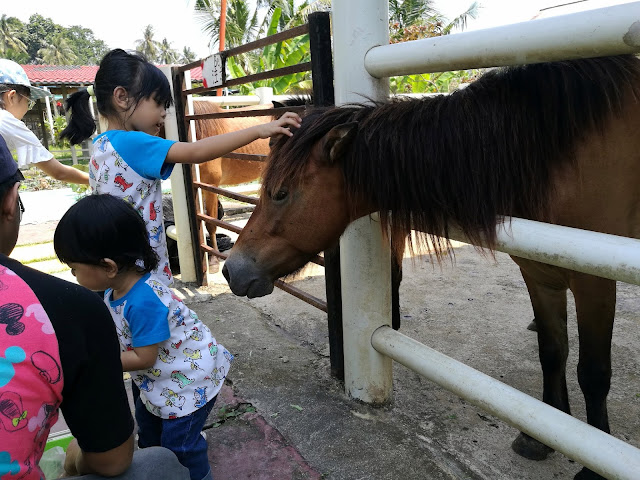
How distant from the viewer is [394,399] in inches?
89.6

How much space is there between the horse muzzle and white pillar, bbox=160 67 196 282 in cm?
237

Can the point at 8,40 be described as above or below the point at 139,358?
above

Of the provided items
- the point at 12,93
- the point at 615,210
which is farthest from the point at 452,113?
the point at 12,93

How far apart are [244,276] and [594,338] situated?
129 cm

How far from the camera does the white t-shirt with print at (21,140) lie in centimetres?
254

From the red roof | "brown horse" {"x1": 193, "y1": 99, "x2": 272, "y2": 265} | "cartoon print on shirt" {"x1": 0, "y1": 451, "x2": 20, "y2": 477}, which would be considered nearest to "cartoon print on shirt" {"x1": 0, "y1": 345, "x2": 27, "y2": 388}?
"cartoon print on shirt" {"x1": 0, "y1": 451, "x2": 20, "y2": 477}

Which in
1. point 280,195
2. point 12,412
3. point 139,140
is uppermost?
point 139,140

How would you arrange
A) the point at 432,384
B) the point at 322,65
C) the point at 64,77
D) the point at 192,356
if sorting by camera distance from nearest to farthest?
1. the point at 192,356
2. the point at 322,65
3. the point at 432,384
4. the point at 64,77

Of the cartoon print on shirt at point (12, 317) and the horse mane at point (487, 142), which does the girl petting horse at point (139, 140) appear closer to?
the horse mane at point (487, 142)

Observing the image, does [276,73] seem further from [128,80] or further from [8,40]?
[8,40]

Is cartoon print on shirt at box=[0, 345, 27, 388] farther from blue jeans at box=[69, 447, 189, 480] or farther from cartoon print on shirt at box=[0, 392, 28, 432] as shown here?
blue jeans at box=[69, 447, 189, 480]

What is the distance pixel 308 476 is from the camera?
1.75m

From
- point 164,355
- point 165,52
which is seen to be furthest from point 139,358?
point 165,52

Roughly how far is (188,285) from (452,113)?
3172mm
